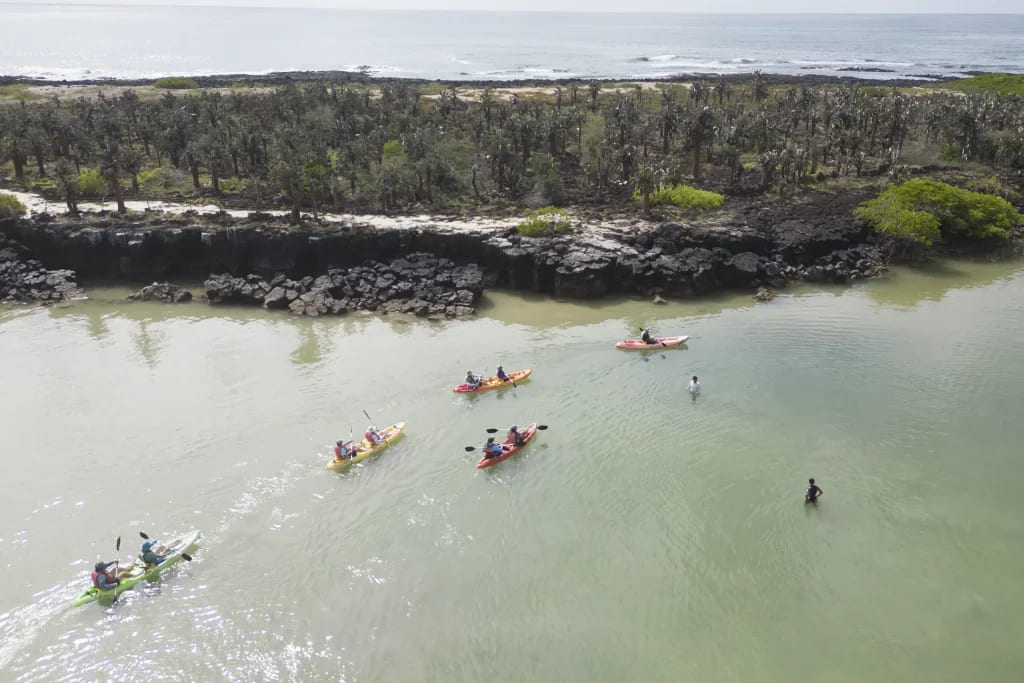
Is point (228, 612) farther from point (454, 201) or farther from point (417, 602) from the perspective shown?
point (454, 201)

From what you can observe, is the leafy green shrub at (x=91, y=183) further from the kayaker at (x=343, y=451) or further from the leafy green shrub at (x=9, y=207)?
the kayaker at (x=343, y=451)

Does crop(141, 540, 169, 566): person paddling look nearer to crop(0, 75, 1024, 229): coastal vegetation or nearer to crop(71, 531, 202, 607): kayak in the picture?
crop(71, 531, 202, 607): kayak

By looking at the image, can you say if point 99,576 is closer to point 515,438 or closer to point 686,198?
point 515,438

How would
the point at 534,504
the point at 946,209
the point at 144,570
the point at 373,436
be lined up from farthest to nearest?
the point at 946,209 → the point at 373,436 → the point at 534,504 → the point at 144,570

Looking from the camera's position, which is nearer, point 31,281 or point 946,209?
point 31,281

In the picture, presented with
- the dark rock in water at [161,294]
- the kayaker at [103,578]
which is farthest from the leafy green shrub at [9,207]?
the kayaker at [103,578]

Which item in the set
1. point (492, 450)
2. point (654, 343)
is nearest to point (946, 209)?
point (654, 343)

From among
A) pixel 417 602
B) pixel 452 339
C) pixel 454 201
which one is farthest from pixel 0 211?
pixel 417 602
